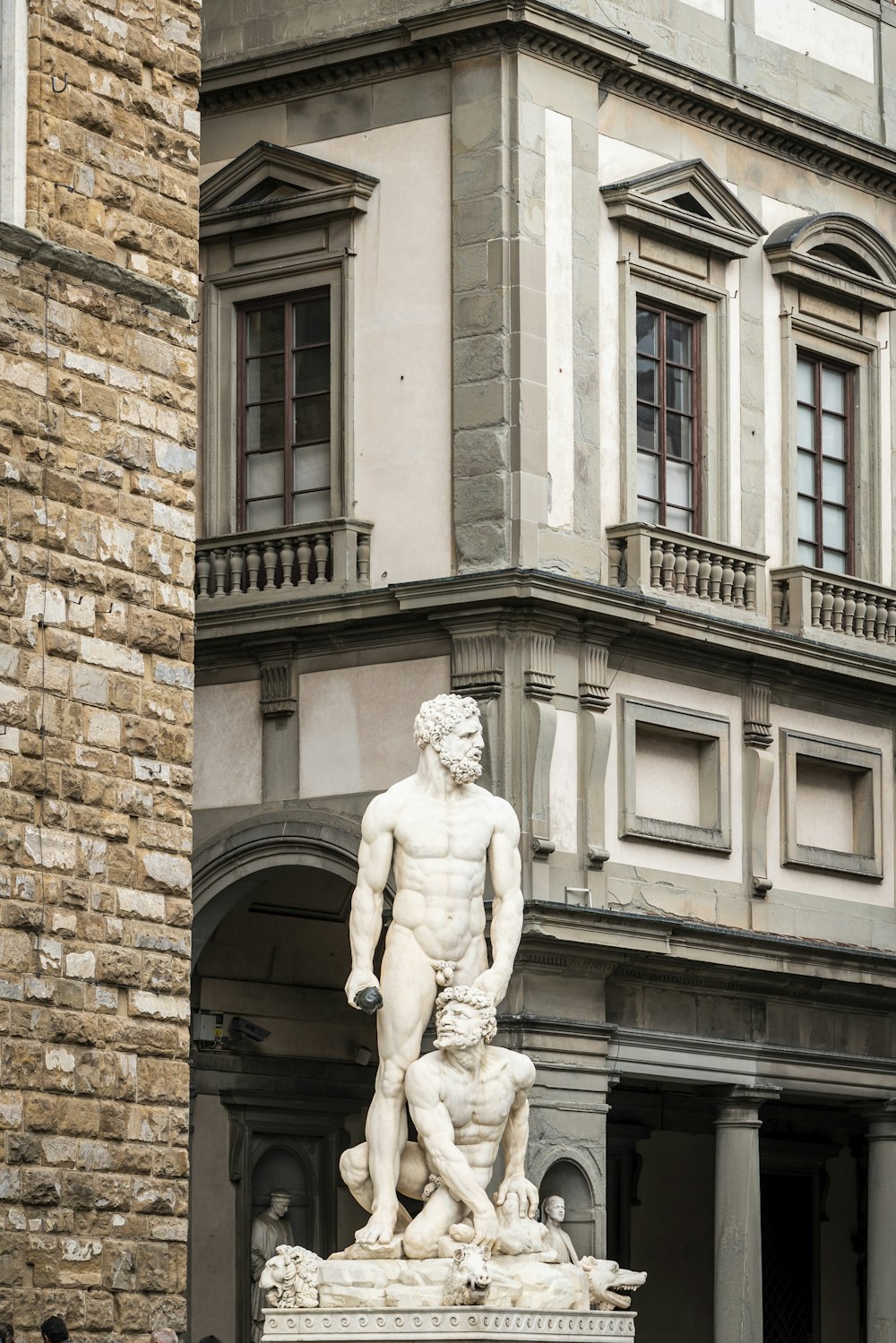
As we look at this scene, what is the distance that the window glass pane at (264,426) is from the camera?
2723cm

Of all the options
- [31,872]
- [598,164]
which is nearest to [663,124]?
[598,164]

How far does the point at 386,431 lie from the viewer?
86.3ft

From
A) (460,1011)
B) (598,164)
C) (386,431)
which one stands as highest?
(598,164)

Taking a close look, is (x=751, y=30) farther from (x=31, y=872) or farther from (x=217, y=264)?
(x=31, y=872)

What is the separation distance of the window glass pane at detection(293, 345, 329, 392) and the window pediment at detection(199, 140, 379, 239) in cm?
106

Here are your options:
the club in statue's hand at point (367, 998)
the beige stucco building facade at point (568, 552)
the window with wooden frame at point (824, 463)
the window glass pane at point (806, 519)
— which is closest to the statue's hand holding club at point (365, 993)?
the club in statue's hand at point (367, 998)

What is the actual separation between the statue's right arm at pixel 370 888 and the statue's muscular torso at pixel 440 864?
44 mm

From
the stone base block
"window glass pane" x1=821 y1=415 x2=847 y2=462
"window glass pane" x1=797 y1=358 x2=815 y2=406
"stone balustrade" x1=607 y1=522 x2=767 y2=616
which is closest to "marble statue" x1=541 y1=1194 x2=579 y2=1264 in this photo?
"stone balustrade" x1=607 y1=522 x2=767 y2=616

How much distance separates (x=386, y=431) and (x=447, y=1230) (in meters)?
10.8

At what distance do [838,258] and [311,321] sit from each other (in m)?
5.07

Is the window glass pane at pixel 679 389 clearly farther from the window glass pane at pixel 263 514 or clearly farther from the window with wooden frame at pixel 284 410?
the window glass pane at pixel 263 514

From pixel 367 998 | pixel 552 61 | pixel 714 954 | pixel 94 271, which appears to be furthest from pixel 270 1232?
pixel 94 271

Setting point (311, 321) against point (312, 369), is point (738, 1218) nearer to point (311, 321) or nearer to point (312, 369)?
point (312, 369)

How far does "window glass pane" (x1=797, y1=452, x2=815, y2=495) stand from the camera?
93.6 feet
